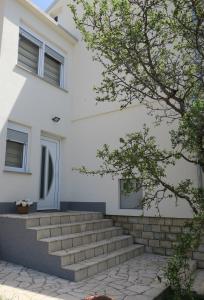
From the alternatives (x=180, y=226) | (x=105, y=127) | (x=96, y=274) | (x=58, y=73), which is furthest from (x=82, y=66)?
(x=96, y=274)

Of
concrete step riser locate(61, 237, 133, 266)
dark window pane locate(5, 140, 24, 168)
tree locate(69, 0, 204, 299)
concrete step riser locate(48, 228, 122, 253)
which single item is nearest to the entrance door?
dark window pane locate(5, 140, 24, 168)

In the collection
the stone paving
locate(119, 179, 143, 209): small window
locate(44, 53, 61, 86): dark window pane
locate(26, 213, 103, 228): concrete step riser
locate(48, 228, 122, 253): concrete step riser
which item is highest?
locate(44, 53, 61, 86): dark window pane

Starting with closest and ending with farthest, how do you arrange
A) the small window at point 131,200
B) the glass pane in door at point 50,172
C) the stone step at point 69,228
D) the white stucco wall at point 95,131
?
1. the stone step at point 69,228
2. the white stucco wall at point 95,131
3. the small window at point 131,200
4. the glass pane in door at point 50,172

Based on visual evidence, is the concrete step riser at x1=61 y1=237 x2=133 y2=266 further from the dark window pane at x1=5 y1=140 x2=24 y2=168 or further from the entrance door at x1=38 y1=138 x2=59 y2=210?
the dark window pane at x1=5 y1=140 x2=24 y2=168

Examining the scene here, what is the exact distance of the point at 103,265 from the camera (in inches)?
257

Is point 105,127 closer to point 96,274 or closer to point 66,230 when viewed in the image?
point 66,230

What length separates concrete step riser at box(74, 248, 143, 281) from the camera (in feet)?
19.2

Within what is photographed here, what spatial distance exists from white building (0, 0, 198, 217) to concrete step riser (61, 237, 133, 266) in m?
1.07

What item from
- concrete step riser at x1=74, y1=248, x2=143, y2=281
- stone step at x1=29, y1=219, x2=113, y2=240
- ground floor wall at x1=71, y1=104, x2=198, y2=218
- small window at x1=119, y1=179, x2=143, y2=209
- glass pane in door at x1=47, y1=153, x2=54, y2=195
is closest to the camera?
concrete step riser at x1=74, y1=248, x2=143, y2=281

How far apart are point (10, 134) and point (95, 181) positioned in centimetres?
317

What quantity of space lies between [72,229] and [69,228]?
0.38ft

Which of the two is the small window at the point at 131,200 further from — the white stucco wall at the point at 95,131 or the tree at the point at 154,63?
the tree at the point at 154,63

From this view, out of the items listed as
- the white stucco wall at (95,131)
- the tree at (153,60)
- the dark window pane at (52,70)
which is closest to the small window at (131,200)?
the white stucco wall at (95,131)

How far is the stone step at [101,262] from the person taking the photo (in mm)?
5847
